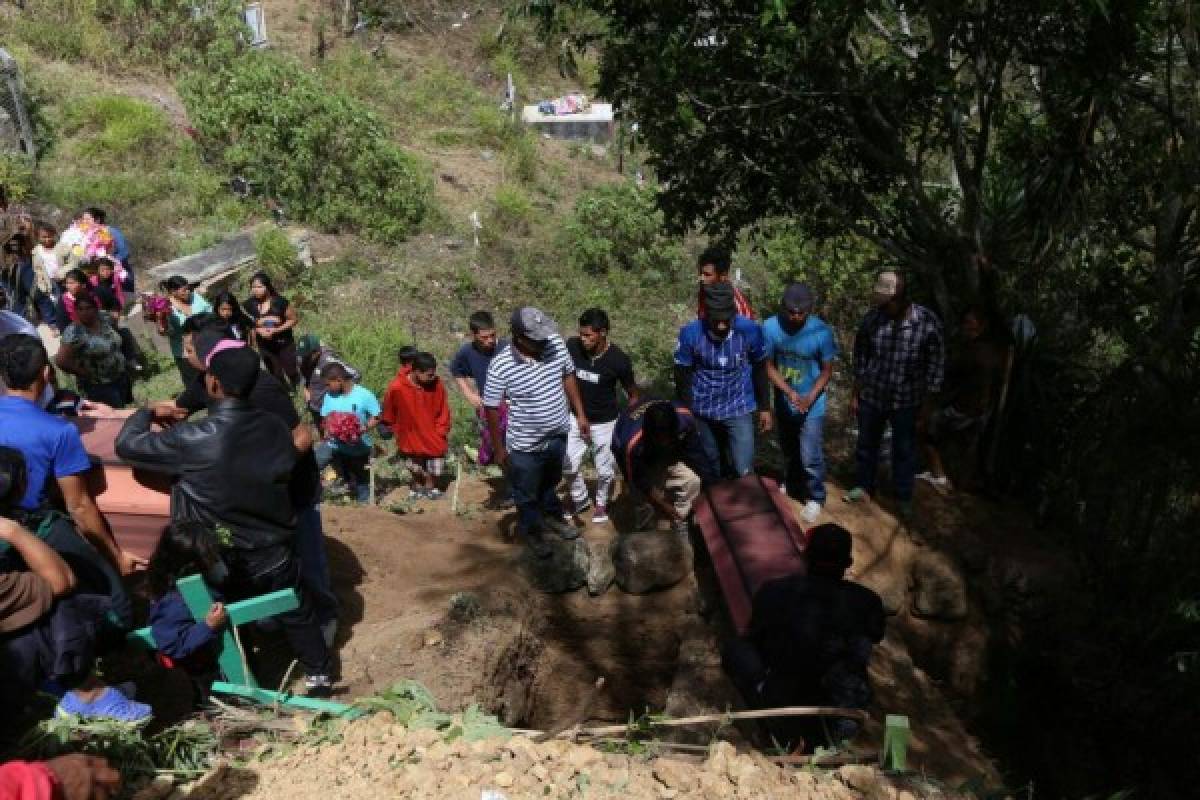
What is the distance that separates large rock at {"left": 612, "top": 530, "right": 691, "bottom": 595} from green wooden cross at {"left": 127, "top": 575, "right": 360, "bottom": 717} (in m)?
2.44

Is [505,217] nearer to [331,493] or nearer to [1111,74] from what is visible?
[331,493]

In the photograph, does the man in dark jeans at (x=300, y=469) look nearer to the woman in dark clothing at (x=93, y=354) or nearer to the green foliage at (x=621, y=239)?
the woman in dark clothing at (x=93, y=354)

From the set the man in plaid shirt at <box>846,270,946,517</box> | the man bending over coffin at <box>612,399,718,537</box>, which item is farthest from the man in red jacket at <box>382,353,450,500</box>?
the man in plaid shirt at <box>846,270,946,517</box>

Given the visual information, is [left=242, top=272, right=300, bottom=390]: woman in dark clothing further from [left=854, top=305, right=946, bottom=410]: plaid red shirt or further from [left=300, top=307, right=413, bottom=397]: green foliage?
[left=854, top=305, right=946, bottom=410]: plaid red shirt

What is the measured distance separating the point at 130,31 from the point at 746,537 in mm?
15136

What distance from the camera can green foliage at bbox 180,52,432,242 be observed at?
1273 cm

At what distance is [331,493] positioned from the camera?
6941 millimetres

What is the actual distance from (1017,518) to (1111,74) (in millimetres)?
2934

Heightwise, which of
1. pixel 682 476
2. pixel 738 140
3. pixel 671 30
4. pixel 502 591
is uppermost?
pixel 671 30

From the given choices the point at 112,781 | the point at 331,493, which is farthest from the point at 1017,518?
the point at 112,781

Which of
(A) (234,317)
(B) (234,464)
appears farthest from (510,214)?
(B) (234,464)

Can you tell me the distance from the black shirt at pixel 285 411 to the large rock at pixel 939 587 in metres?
3.82

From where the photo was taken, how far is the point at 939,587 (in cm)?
619

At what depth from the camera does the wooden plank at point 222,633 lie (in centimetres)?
348
